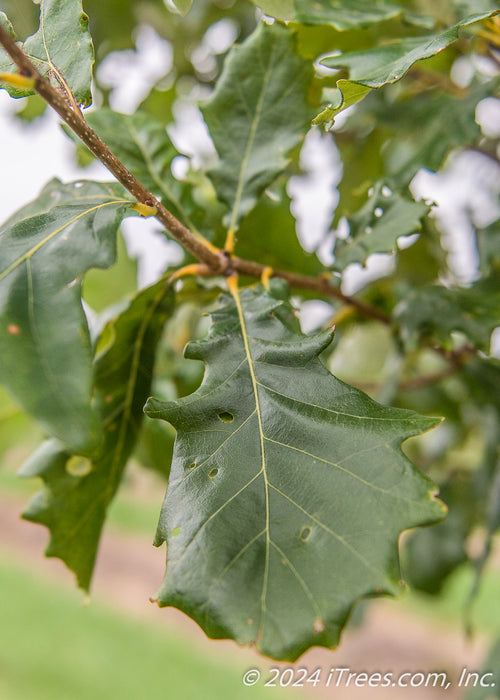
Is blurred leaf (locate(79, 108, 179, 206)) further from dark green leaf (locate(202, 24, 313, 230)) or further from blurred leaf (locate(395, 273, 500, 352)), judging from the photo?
blurred leaf (locate(395, 273, 500, 352))

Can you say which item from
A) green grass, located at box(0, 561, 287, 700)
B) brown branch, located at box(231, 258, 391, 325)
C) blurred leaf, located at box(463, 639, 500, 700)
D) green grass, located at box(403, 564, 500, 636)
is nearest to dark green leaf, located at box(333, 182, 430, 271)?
brown branch, located at box(231, 258, 391, 325)

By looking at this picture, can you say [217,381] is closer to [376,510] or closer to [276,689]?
[376,510]

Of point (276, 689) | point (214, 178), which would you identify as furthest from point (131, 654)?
point (214, 178)

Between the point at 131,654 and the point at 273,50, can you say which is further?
the point at 131,654

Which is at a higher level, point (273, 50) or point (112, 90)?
point (273, 50)

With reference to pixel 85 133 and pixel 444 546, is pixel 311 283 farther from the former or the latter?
pixel 444 546

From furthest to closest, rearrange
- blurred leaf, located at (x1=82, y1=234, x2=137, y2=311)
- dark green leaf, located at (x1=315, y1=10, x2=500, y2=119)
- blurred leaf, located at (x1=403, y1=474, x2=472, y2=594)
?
blurred leaf, located at (x1=403, y1=474, x2=472, y2=594), blurred leaf, located at (x1=82, y1=234, x2=137, y2=311), dark green leaf, located at (x1=315, y1=10, x2=500, y2=119)
